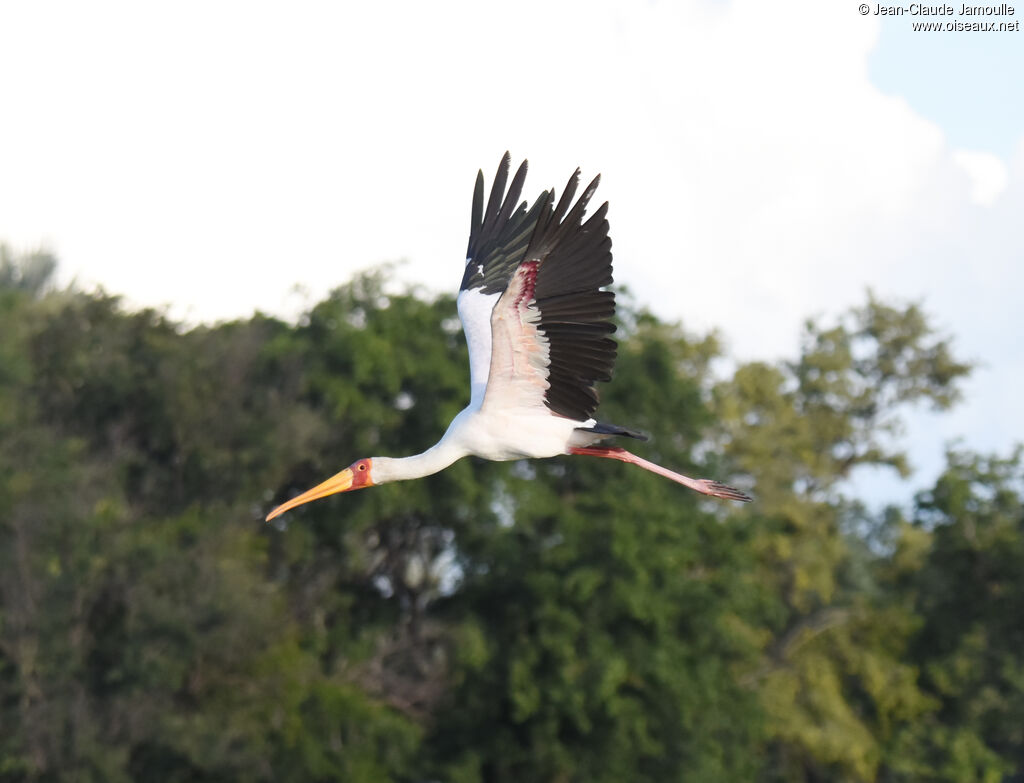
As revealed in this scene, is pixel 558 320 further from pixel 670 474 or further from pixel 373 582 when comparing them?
pixel 373 582

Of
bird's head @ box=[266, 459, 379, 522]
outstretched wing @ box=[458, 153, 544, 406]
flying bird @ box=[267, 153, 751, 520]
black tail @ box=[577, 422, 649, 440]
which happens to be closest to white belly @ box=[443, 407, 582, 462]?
flying bird @ box=[267, 153, 751, 520]

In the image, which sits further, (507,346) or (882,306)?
(882,306)

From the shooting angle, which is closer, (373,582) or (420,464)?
(420,464)

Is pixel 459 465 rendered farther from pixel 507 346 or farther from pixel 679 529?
pixel 507 346

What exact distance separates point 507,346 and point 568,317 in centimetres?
52

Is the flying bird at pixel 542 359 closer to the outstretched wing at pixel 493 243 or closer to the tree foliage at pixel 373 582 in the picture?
the outstretched wing at pixel 493 243

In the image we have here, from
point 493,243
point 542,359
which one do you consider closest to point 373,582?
point 493,243

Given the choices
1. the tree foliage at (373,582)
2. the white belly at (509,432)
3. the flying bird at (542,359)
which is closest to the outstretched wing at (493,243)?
the flying bird at (542,359)

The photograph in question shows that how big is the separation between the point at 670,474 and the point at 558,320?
73.7 inches

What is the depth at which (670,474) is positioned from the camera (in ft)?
43.8

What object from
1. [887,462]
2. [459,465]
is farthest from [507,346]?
[887,462]

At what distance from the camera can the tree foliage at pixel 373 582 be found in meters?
30.0

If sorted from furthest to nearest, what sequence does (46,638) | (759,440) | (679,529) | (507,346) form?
(759,440) < (679,529) < (46,638) < (507,346)

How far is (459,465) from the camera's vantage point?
103 feet
